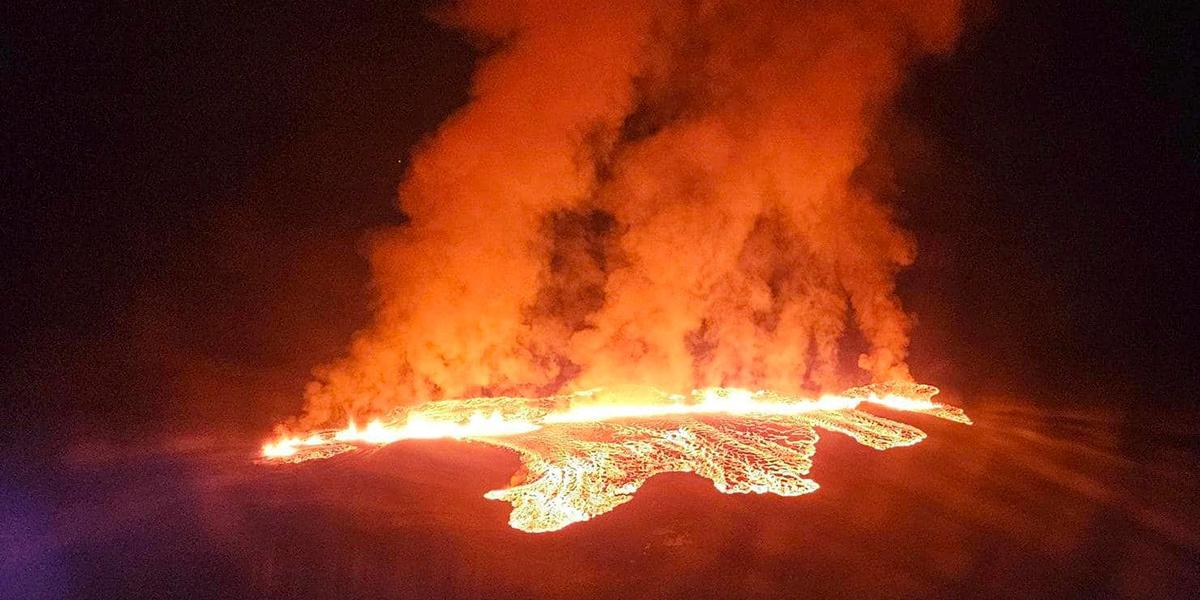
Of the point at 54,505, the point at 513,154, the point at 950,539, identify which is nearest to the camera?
the point at 950,539

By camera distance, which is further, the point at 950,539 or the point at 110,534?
the point at 110,534

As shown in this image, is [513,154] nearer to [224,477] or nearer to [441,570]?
[224,477]

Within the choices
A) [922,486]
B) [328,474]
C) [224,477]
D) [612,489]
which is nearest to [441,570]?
[612,489]

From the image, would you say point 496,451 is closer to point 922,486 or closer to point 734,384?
point 922,486

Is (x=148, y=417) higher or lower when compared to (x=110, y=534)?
higher

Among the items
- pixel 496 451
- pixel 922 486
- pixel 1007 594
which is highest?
pixel 496 451

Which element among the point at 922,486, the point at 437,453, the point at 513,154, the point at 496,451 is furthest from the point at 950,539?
the point at 513,154

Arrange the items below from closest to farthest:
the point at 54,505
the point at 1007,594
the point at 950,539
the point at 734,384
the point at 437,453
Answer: the point at 1007,594
the point at 950,539
the point at 54,505
the point at 437,453
the point at 734,384
